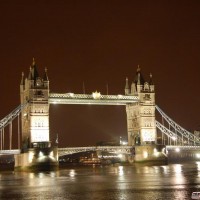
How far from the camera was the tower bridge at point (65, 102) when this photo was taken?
65.9m

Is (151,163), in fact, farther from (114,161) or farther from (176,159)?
(176,159)

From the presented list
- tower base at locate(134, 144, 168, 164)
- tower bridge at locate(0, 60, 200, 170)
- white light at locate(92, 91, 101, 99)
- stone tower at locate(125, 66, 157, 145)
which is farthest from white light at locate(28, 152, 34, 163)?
stone tower at locate(125, 66, 157, 145)

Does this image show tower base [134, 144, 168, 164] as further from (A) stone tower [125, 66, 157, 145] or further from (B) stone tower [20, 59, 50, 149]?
(B) stone tower [20, 59, 50, 149]

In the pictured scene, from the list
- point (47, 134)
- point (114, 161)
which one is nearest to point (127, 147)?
point (47, 134)

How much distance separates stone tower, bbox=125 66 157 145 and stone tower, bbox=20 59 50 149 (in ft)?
44.1

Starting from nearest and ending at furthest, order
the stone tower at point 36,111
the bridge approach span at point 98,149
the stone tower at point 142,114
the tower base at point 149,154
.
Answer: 1. the stone tower at point 36,111
2. the bridge approach span at point 98,149
3. the tower base at point 149,154
4. the stone tower at point 142,114

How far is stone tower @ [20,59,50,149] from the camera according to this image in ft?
221

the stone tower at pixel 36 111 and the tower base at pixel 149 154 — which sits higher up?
the stone tower at pixel 36 111

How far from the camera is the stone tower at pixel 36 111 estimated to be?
67.4 meters

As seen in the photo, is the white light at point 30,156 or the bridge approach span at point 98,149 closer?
the white light at point 30,156

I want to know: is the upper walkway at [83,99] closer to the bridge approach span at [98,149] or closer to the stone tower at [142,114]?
the stone tower at [142,114]

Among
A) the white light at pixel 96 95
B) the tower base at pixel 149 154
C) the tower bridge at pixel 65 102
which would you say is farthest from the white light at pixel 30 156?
the tower base at pixel 149 154

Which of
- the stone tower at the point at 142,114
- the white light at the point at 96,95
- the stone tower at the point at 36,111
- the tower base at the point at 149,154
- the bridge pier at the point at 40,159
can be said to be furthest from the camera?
the stone tower at the point at 142,114

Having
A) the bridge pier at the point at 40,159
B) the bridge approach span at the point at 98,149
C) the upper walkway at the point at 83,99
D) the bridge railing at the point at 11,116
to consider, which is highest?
the upper walkway at the point at 83,99
